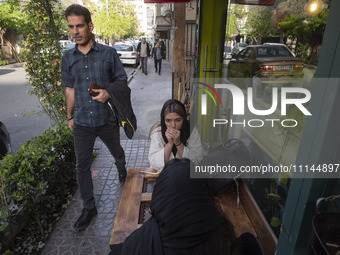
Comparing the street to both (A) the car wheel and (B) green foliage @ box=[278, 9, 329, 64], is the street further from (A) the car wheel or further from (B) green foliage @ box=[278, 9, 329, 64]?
(B) green foliage @ box=[278, 9, 329, 64]

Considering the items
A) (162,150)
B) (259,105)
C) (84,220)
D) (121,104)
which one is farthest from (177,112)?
(84,220)

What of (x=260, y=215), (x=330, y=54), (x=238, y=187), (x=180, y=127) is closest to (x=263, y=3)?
(x=180, y=127)

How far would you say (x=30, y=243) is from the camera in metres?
2.85

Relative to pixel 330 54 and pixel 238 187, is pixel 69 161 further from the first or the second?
pixel 330 54

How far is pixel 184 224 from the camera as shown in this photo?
1245 millimetres

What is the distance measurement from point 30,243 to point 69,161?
4.28 ft

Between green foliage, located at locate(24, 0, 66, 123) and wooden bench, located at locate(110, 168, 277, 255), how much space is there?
2.77 m

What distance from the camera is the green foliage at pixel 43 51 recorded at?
430cm

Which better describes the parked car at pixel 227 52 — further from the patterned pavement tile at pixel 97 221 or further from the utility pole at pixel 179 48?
the patterned pavement tile at pixel 97 221

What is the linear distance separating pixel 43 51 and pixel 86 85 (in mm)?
2218

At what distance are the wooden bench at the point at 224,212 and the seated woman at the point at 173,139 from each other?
38 cm

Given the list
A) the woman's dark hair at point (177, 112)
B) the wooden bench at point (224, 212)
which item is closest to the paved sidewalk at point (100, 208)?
the wooden bench at point (224, 212)

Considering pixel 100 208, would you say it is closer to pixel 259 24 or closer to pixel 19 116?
pixel 259 24

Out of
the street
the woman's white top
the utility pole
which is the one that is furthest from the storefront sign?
the street
